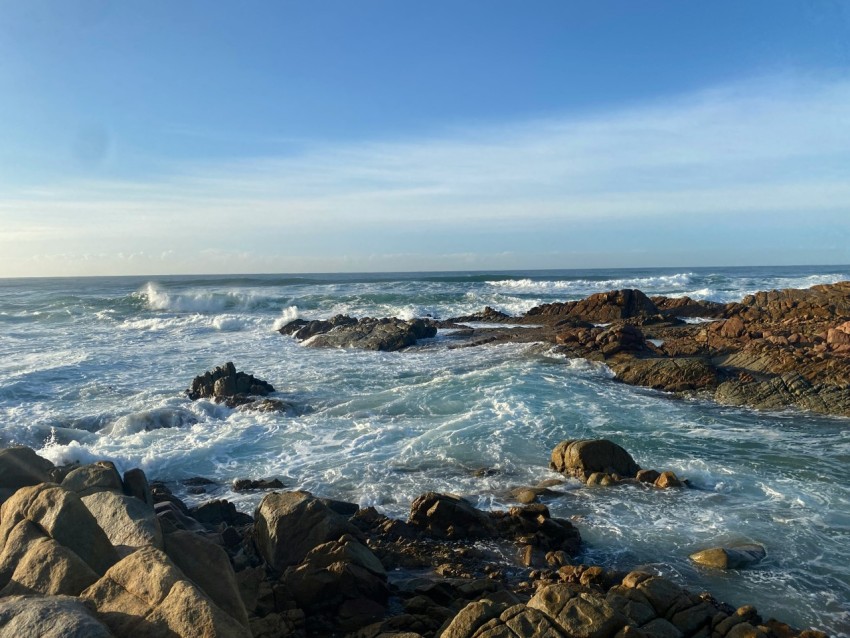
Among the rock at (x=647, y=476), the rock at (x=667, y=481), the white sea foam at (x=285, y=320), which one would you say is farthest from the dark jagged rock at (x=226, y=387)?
the white sea foam at (x=285, y=320)

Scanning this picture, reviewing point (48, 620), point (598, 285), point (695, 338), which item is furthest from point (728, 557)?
point (598, 285)

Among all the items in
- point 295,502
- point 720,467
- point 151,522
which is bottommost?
point 720,467

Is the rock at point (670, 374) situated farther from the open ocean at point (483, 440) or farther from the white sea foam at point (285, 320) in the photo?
the white sea foam at point (285, 320)

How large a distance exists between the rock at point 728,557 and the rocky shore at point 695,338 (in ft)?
27.0

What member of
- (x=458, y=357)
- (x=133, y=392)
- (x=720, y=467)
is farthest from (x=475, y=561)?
(x=458, y=357)

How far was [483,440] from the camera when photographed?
12.0 m

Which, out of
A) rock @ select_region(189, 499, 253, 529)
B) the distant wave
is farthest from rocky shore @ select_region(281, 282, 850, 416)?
the distant wave

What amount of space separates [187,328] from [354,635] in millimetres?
31109

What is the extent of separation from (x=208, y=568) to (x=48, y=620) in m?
1.46

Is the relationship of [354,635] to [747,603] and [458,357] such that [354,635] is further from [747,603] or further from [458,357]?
[458,357]

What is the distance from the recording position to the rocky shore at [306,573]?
12.9 feet

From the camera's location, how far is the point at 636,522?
26.8 feet

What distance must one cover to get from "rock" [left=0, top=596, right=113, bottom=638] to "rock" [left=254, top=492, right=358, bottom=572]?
302cm

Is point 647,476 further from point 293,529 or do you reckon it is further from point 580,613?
point 293,529
